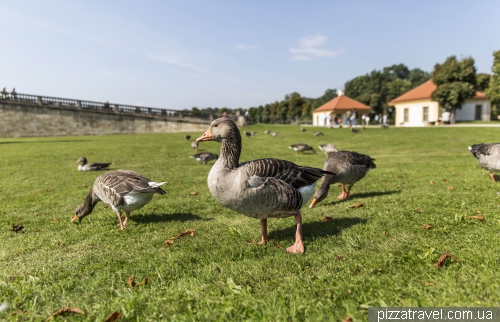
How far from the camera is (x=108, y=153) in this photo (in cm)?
1989

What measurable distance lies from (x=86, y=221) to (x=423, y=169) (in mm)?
12056

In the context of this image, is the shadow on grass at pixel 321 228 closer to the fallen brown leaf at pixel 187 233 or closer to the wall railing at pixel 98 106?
the fallen brown leaf at pixel 187 233

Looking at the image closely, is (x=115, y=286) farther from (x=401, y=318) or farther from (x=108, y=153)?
(x=108, y=153)

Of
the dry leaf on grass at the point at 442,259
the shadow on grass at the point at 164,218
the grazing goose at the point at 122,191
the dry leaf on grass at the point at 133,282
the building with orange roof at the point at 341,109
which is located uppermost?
the building with orange roof at the point at 341,109

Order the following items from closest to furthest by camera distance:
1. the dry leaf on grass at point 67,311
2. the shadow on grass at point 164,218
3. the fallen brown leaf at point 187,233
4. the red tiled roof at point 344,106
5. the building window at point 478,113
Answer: the dry leaf on grass at point 67,311 < the fallen brown leaf at point 187,233 < the shadow on grass at point 164,218 < the building window at point 478,113 < the red tiled roof at point 344,106

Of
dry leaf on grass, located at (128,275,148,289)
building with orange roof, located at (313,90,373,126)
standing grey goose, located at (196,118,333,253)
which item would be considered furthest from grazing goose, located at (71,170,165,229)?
building with orange roof, located at (313,90,373,126)

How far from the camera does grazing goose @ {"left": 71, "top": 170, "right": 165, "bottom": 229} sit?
5523mm

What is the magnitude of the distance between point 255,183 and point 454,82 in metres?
54.2

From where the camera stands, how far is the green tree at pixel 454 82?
1773 inches

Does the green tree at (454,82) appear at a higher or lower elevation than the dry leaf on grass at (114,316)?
higher

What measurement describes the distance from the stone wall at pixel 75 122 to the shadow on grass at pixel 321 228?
1971 inches

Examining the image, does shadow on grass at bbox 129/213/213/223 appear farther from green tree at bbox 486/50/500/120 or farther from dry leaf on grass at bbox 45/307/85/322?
green tree at bbox 486/50/500/120

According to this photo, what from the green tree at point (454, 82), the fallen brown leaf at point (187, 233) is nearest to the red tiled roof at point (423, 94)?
the green tree at point (454, 82)

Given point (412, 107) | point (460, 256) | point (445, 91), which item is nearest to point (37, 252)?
point (460, 256)
